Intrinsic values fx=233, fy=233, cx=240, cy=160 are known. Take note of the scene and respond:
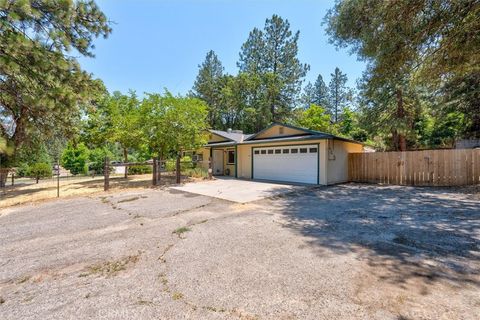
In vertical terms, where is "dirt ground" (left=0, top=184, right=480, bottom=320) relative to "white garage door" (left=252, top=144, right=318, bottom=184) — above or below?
below

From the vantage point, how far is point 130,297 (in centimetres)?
259

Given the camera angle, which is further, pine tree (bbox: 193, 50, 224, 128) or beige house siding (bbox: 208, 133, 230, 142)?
pine tree (bbox: 193, 50, 224, 128)

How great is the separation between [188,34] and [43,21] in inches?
382

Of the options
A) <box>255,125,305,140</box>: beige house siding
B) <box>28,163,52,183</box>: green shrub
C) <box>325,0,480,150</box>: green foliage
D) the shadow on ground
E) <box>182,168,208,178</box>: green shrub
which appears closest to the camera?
the shadow on ground

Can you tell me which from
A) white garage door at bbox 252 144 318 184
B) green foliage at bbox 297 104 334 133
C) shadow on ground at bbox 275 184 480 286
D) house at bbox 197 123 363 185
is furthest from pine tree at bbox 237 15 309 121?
shadow on ground at bbox 275 184 480 286

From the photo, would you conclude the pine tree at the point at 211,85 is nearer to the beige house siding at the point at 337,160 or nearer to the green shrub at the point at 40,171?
the green shrub at the point at 40,171

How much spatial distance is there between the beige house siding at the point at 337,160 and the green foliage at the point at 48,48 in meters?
10.3

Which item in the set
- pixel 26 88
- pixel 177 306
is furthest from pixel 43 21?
pixel 177 306

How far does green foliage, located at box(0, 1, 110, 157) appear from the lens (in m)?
5.03

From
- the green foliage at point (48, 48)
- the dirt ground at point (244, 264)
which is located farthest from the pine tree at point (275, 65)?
the dirt ground at point (244, 264)

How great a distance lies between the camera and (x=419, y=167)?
11.1 meters

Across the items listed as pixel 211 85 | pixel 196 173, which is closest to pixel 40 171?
pixel 196 173

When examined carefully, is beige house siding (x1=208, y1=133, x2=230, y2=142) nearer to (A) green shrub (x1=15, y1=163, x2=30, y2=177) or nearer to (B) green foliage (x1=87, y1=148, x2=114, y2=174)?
(B) green foliage (x1=87, y1=148, x2=114, y2=174)

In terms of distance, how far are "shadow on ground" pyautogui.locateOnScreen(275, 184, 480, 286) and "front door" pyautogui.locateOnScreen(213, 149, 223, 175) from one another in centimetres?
994
